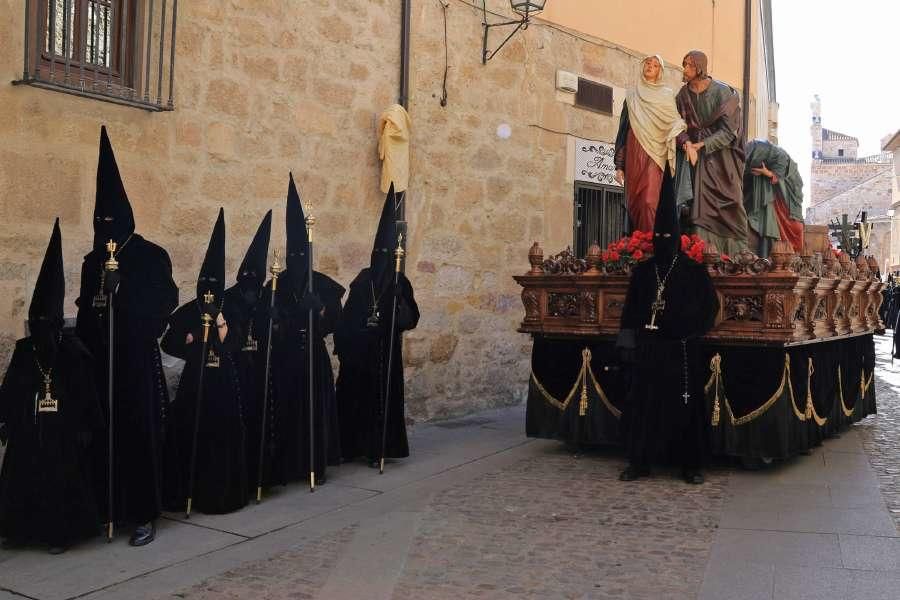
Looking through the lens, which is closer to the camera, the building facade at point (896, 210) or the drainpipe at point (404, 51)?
the drainpipe at point (404, 51)

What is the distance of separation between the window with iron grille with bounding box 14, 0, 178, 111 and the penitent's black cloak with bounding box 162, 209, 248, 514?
165 centimetres

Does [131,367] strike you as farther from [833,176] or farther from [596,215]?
[833,176]

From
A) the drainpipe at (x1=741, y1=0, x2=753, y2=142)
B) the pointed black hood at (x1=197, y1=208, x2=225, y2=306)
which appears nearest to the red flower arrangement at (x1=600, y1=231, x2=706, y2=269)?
the pointed black hood at (x1=197, y1=208, x2=225, y2=306)

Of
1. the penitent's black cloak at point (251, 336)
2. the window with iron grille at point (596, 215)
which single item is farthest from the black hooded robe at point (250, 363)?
the window with iron grille at point (596, 215)

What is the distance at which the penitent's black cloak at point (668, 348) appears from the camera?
6.97m

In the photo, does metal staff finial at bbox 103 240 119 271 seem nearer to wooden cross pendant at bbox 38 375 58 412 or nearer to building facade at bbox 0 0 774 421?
wooden cross pendant at bbox 38 375 58 412

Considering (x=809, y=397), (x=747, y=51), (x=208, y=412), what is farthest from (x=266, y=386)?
(x=747, y=51)

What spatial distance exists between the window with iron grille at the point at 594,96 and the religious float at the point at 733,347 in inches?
159

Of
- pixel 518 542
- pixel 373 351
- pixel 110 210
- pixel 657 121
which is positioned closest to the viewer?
pixel 110 210

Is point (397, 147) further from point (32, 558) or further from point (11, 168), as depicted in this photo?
point (32, 558)

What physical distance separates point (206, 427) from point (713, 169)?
4.88 metres

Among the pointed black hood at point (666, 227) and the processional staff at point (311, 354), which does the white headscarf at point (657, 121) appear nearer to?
the pointed black hood at point (666, 227)

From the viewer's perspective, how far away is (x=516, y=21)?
1043 centimetres

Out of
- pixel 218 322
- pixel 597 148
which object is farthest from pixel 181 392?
pixel 597 148
